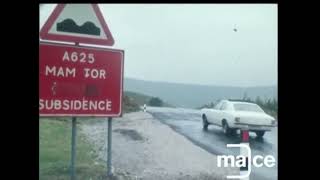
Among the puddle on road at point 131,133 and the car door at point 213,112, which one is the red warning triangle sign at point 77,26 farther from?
the car door at point 213,112

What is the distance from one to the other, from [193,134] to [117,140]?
0.58 m

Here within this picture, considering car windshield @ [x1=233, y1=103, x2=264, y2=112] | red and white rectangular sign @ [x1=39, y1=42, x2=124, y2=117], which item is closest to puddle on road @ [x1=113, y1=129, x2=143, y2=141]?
red and white rectangular sign @ [x1=39, y1=42, x2=124, y2=117]

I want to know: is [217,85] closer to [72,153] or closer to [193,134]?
[193,134]

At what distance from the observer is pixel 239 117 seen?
3469 millimetres

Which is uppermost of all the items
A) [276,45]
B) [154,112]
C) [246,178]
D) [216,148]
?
[276,45]

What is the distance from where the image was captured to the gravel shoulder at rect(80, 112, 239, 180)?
3.36m

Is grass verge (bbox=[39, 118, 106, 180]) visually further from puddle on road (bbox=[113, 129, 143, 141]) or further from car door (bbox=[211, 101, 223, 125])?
car door (bbox=[211, 101, 223, 125])

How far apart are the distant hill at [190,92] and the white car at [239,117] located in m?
0.08

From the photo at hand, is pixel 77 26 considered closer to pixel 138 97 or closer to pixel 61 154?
pixel 138 97

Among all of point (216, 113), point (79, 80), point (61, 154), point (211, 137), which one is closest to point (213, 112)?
point (216, 113)

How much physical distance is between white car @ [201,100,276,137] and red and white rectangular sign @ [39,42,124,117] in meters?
0.70
